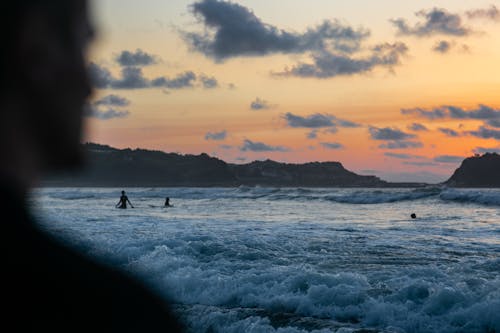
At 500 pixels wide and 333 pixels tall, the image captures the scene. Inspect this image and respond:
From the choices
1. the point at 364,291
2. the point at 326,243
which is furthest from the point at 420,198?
the point at 364,291

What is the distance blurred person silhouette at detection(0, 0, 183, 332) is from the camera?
0.81m

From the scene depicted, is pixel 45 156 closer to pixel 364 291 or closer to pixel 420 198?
pixel 364 291

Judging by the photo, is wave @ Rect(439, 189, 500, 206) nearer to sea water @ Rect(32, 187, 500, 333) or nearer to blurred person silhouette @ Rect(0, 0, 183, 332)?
sea water @ Rect(32, 187, 500, 333)

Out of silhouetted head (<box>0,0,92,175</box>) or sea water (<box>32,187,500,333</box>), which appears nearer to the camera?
silhouetted head (<box>0,0,92,175</box>)

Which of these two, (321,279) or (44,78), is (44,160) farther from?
(321,279)

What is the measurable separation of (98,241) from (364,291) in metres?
9.32

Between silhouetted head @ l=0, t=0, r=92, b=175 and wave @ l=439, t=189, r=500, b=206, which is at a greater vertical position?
silhouetted head @ l=0, t=0, r=92, b=175

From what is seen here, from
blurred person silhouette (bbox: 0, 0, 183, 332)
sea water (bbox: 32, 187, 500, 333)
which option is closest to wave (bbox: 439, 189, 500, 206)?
sea water (bbox: 32, 187, 500, 333)

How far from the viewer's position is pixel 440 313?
Answer: 33.4 feet

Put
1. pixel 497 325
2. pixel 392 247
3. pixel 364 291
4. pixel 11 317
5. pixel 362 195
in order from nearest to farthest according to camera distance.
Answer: pixel 11 317, pixel 497 325, pixel 364 291, pixel 392 247, pixel 362 195

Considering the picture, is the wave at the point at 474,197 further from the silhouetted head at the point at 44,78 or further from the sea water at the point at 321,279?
the silhouetted head at the point at 44,78

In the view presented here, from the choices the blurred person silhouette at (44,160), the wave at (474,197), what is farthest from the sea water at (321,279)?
the wave at (474,197)

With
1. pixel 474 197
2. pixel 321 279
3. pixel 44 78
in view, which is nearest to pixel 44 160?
pixel 44 78

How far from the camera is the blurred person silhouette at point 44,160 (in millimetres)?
808
